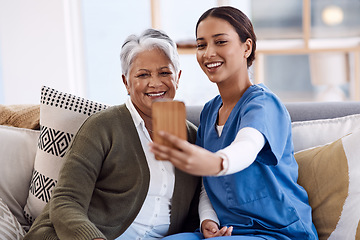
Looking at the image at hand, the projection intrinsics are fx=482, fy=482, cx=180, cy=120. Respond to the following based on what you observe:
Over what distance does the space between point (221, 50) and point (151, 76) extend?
0.27 metres

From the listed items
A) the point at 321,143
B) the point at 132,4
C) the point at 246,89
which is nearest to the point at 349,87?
the point at 132,4

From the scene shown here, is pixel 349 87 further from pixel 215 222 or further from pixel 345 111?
pixel 215 222

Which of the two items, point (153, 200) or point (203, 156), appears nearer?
point (203, 156)

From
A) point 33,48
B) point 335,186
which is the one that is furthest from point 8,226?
point 33,48

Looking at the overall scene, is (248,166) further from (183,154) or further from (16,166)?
(16,166)

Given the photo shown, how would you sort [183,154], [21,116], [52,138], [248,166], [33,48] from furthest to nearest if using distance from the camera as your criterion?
[33,48], [21,116], [52,138], [248,166], [183,154]

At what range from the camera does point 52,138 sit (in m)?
1.79

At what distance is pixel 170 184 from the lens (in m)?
1.62

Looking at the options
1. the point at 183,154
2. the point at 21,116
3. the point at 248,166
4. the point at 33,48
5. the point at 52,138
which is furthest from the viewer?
the point at 33,48

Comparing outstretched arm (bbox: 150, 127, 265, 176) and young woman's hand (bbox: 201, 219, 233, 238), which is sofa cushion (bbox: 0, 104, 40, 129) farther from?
outstretched arm (bbox: 150, 127, 265, 176)

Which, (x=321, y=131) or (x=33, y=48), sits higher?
(x=33, y=48)

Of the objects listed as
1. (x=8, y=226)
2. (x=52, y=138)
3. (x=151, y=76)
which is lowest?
(x=8, y=226)

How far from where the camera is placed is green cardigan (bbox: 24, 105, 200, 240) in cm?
148

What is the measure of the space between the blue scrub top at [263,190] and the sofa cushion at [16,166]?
0.78 meters
